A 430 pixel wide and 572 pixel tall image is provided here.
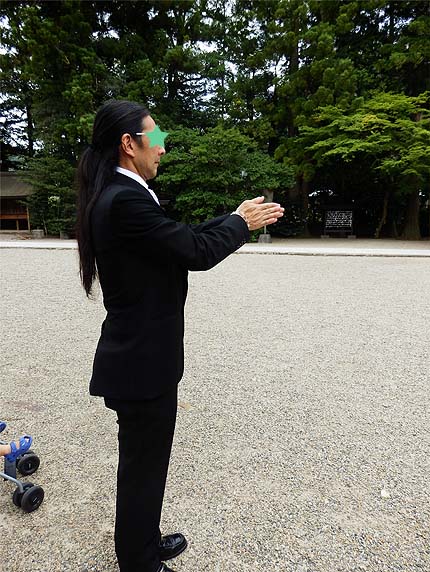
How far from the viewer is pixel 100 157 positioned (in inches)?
49.3

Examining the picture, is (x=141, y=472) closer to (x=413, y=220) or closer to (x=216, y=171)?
(x=216, y=171)

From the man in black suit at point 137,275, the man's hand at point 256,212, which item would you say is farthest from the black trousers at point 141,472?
the man's hand at point 256,212

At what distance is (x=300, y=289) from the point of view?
6.77m

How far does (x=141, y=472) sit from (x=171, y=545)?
479 millimetres

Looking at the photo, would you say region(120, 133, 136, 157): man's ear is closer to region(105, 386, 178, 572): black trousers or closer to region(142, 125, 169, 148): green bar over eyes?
region(142, 125, 169, 148): green bar over eyes

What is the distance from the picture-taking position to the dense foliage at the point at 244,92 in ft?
49.8

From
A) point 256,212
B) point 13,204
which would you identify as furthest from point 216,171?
point 256,212

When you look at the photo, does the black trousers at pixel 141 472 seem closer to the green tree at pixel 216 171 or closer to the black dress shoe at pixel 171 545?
the black dress shoe at pixel 171 545

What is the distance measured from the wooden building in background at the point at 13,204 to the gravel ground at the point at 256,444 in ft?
58.1

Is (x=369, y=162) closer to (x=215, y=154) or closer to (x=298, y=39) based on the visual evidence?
(x=298, y=39)

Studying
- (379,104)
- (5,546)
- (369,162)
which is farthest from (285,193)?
(5,546)

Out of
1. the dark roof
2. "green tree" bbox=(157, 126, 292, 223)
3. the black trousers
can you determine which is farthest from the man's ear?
the dark roof

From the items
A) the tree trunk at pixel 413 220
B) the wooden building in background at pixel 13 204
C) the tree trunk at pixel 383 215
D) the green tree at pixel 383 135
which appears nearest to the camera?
the green tree at pixel 383 135

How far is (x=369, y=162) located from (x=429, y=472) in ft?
59.1
